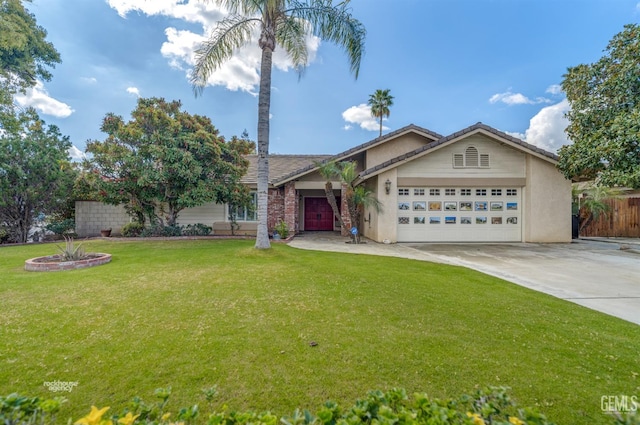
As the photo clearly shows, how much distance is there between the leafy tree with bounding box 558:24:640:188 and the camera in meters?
9.43

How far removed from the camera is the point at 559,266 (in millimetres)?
8016

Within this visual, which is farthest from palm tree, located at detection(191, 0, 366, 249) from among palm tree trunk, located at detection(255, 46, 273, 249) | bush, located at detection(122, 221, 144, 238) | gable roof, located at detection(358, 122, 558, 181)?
bush, located at detection(122, 221, 144, 238)

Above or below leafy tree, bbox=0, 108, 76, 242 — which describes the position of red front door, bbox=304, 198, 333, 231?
below

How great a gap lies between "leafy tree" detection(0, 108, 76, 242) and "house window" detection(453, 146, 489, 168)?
18075mm

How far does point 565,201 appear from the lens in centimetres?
1280

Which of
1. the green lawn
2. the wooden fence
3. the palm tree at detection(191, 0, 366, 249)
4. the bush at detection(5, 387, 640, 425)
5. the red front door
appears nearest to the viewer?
the bush at detection(5, 387, 640, 425)

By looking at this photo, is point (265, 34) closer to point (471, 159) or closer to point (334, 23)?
point (334, 23)

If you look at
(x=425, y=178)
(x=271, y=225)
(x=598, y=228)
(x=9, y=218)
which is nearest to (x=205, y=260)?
(x=271, y=225)

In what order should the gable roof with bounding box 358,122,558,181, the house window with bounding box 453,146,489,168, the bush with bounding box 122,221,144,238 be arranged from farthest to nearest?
the bush with bounding box 122,221,144,238, the house window with bounding box 453,146,489,168, the gable roof with bounding box 358,122,558,181

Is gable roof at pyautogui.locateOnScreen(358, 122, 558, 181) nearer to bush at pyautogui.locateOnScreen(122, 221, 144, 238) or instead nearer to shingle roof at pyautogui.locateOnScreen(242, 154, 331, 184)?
shingle roof at pyautogui.locateOnScreen(242, 154, 331, 184)

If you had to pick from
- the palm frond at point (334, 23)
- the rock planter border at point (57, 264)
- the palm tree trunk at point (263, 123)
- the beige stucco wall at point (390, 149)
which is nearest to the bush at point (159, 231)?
the rock planter border at point (57, 264)

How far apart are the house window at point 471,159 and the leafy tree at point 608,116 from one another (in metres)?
2.97

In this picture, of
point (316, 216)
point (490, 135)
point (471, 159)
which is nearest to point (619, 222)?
point (490, 135)

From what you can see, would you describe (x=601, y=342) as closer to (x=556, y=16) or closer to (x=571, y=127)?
(x=571, y=127)
